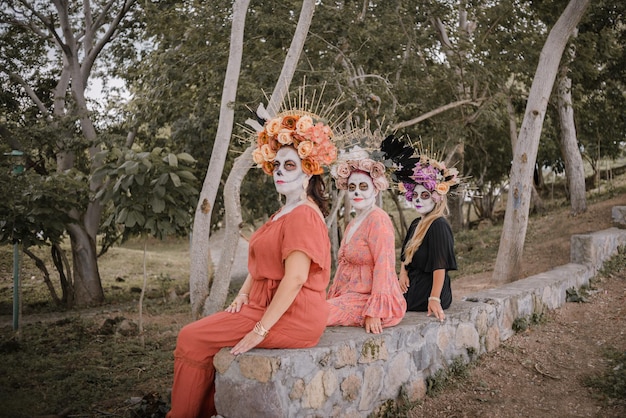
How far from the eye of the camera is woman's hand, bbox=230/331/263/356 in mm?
3217

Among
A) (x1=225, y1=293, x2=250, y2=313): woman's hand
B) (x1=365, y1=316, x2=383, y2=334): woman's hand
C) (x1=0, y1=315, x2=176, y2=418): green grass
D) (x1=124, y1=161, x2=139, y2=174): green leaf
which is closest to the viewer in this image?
(x1=225, y1=293, x2=250, y2=313): woman's hand

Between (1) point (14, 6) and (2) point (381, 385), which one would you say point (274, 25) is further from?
(2) point (381, 385)

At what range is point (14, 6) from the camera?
12047 millimetres

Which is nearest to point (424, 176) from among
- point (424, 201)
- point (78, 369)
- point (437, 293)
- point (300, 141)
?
point (424, 201)

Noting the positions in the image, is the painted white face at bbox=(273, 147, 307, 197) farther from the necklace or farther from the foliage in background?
the foliage in background

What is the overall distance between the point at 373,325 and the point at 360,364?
1.08 feet

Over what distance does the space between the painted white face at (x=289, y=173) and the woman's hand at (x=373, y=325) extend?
1.09 meters

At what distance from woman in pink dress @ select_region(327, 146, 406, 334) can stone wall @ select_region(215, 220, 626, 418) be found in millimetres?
123

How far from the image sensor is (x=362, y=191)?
424cm

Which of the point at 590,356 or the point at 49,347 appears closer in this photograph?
the point at 590,356

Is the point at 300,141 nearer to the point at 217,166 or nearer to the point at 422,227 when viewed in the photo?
the point at 422,227

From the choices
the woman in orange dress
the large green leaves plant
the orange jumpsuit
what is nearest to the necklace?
the woman in orange dress

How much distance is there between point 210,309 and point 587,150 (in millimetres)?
17965

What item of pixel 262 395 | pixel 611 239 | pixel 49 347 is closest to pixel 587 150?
pixel 611 239
